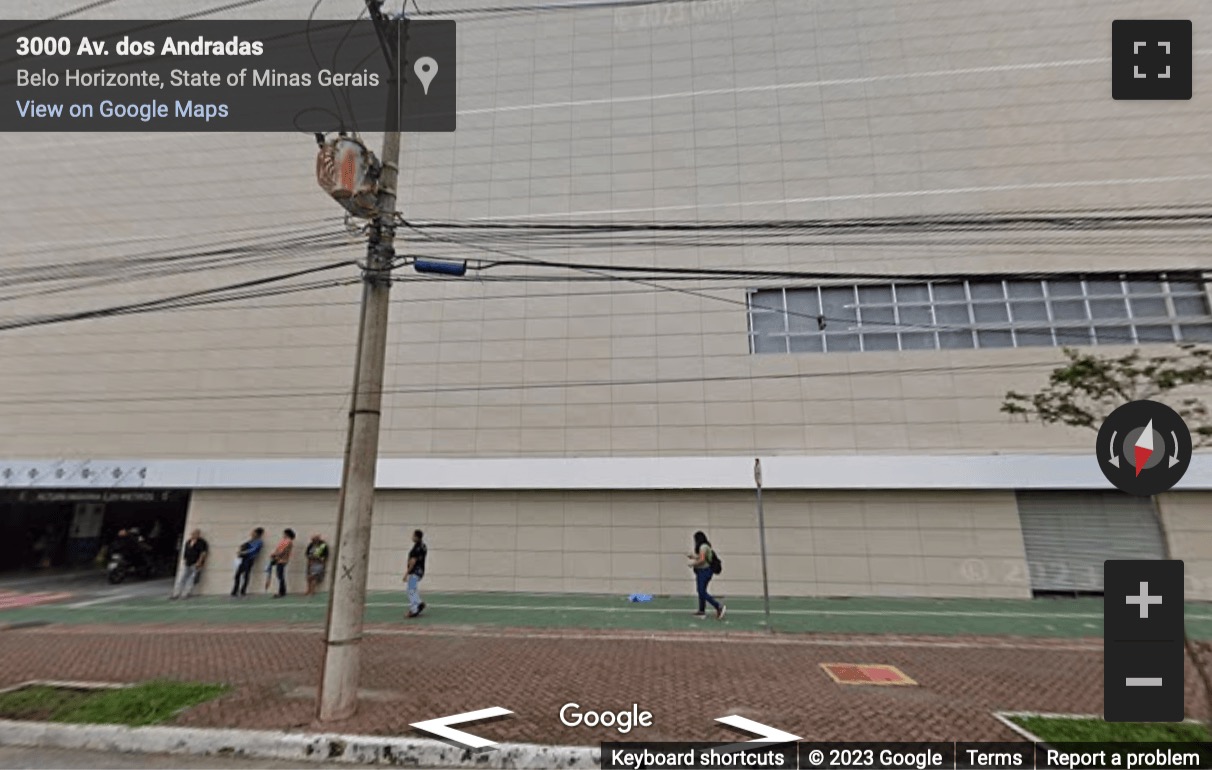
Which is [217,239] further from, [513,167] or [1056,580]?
[1056,580]

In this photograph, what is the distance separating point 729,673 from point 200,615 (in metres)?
10.3

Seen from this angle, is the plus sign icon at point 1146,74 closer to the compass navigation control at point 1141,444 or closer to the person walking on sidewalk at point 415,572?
the compass navigation control at point 1141,444

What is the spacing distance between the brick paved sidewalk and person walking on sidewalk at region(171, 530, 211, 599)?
3.89 meters

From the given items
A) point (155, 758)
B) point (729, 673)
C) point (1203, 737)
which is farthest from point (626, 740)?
point (1203, 737)

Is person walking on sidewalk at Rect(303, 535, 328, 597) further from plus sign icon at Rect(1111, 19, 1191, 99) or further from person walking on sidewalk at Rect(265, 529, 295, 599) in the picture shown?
plus sign icon at Rect(1111, 19, 1191, 99)

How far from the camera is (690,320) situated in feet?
44.1

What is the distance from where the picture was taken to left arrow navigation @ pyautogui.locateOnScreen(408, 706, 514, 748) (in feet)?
14.4

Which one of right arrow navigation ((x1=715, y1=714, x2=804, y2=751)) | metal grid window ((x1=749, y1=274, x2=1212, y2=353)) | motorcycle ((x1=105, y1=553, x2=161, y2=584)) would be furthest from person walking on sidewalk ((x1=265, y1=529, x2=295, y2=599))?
metal grid window ((x1=749, y1=274, x2=1212, y2=353))

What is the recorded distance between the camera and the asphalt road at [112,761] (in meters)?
4.27

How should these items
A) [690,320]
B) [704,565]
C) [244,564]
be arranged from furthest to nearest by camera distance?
[690,320] < [244,564] < [704,565]

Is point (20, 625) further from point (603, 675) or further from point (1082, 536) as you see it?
point (1082, 536)

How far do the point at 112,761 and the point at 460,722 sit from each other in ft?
9.16

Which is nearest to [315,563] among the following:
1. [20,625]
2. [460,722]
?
[20,625]

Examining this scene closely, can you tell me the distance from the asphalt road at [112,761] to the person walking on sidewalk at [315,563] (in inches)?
319
